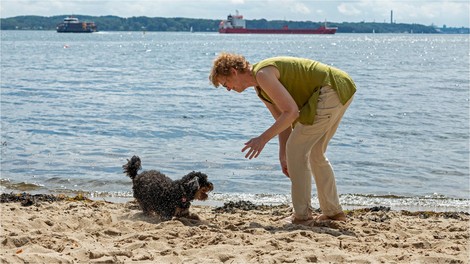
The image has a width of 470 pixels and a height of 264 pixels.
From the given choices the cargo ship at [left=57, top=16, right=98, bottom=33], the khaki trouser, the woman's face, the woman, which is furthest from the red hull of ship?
the woman's face

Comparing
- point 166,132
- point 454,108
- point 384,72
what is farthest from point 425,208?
point 384,72

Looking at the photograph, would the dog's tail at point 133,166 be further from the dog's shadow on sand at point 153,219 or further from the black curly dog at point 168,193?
the dog's shadow on sand at point 153,219

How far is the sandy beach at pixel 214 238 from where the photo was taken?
197 inches

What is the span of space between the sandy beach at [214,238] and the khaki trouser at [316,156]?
0.22 metres

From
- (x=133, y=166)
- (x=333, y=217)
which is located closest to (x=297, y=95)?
(x=333, y=217)

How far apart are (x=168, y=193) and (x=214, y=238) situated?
1.06 metres

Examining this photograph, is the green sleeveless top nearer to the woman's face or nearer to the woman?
the woman

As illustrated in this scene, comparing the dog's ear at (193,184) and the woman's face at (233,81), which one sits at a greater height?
the woman's face at (233,81)

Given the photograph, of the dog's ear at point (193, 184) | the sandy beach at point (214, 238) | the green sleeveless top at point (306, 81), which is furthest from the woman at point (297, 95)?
the dog's ear at point (193, 184)

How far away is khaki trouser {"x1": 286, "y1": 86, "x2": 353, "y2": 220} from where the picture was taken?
Answer: 586cm

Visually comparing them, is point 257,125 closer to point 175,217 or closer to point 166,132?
point 166,132

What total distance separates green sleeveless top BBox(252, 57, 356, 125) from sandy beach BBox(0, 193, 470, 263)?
3.28 feet

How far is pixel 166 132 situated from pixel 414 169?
17.7ft

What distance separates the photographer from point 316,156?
6.11m
